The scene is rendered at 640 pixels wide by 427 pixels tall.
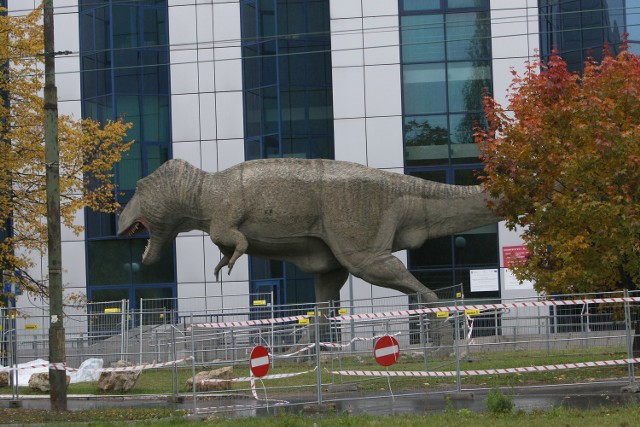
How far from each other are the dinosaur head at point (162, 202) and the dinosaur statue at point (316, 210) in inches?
0.8

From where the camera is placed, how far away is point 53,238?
1850cm

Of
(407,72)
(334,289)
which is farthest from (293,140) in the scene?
(334,289)

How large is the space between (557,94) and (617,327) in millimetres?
4814

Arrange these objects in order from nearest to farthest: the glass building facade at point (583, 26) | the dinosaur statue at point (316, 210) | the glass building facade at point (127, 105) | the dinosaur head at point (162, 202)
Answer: the dinosaur statue at point (316, 210), the dinosaur head at point (162, 202), the glass building facade at point (583, 26), the glass building facade at point (127, 105)

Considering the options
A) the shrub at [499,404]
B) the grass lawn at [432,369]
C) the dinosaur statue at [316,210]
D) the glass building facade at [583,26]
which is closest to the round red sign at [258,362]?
the grass lawn at [432,369]

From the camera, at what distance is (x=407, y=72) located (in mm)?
40844

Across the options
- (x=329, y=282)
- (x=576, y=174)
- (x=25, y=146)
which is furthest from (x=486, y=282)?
(x=576, y=174)

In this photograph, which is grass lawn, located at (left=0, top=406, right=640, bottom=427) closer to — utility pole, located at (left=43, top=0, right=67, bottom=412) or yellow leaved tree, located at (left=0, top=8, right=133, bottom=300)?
utility pole, located at (left=43, top=0, right=67, bottom=412)

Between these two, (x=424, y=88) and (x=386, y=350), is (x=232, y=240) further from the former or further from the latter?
(x=424, y=88)

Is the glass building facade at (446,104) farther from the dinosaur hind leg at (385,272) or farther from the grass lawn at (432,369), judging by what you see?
the grass lawn at (432,369)

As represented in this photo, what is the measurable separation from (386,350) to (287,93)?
25.6 metres

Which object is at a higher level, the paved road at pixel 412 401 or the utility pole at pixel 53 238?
the utility pole at pixel 53 238

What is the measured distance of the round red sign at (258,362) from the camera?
17.5 meters

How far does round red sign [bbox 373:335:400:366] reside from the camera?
18.0 m
